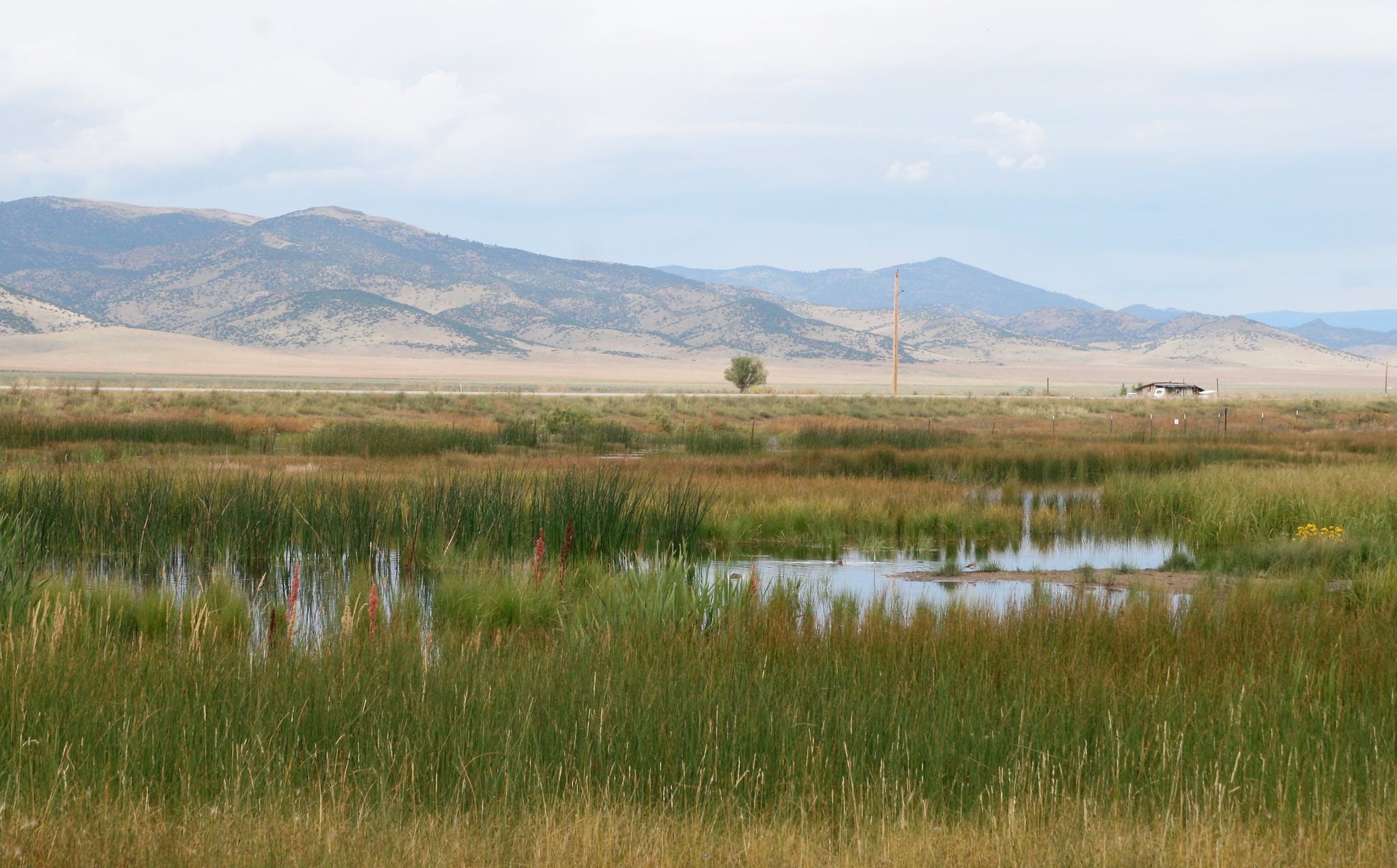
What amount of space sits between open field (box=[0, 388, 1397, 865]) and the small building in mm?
63054

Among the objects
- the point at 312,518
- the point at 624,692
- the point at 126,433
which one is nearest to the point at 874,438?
the point at 126,433

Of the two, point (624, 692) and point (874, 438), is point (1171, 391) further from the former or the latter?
point (624, 692)

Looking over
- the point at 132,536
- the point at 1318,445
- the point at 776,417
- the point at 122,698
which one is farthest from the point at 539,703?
the point at 776,417

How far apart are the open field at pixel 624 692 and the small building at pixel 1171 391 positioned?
6305cm

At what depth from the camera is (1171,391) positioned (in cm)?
8106

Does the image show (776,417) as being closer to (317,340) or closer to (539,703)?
(539,703)

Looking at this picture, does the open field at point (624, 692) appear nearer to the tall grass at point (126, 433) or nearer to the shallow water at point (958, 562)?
the shallow water at point (958, 562)

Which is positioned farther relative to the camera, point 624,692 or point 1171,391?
point 1171,391

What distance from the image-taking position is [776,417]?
4959 centimetres

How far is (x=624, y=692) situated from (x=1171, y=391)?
80.7 m

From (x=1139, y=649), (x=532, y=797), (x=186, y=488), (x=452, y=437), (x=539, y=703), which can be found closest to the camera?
(x=532, y=797)

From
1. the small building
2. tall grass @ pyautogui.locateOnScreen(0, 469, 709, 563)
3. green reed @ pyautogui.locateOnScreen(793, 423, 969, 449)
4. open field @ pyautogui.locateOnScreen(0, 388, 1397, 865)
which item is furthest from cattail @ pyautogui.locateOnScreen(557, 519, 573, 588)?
the small building

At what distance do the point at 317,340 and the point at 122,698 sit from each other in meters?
175

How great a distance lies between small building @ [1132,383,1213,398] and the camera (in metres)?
75.9
